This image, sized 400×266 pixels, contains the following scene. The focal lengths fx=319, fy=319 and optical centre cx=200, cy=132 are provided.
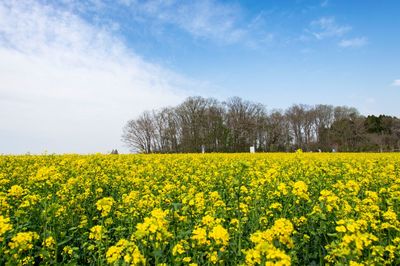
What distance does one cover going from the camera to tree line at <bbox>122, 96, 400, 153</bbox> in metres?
56.9

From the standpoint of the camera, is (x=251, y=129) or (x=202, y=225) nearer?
(x=202, y=225)

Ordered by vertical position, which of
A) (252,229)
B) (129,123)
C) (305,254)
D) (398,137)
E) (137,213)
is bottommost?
(305,254)

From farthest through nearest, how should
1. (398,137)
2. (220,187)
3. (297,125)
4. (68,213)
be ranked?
(297,125)
(398,137)
(220,187)
(68,213)

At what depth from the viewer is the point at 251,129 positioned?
198 feet

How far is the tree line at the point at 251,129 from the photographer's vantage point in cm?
5688

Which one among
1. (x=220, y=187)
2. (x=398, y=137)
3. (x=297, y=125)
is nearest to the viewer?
(x=220, y=187)

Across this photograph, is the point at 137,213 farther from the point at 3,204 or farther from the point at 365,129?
the point at 365,129

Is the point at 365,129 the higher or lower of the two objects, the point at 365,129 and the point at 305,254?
the higher

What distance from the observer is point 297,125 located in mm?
70000

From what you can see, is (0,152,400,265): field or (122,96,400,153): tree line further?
(122,96,400,153): tree line

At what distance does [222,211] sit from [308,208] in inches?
83.9

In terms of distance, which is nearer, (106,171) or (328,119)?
(106,171)

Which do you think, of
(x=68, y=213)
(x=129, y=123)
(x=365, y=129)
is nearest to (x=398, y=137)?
(x=365, y=129)

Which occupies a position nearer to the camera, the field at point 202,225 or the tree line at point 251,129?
the field at point 202,225
